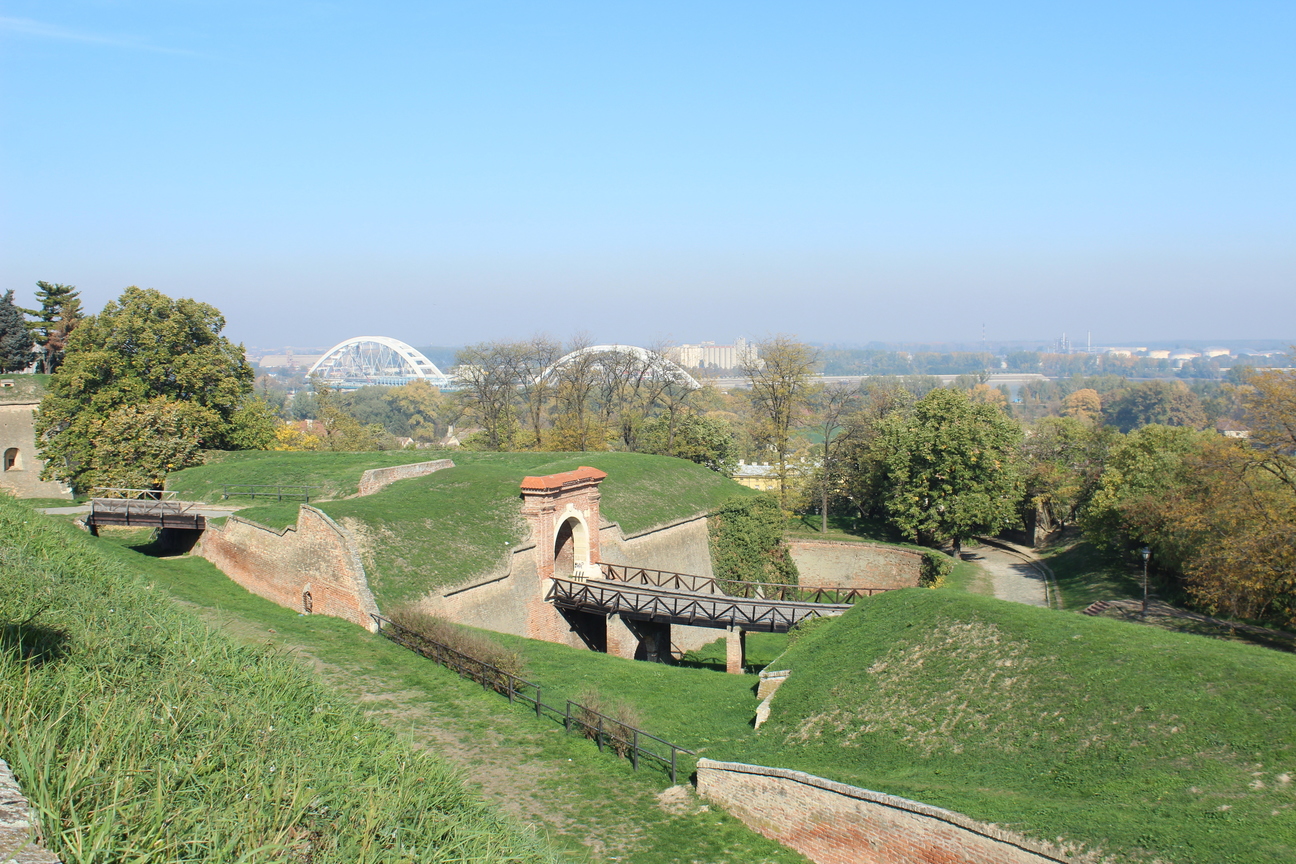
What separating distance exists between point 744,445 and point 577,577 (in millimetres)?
46202

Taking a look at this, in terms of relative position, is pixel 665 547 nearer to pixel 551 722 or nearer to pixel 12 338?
pixel 551 722

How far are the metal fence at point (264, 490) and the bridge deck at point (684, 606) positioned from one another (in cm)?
1023

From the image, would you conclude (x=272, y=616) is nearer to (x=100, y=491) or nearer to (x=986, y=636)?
(x=100, y=491)

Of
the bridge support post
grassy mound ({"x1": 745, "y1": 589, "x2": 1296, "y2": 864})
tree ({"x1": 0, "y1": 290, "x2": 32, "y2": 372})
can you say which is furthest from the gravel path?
tree ({"x1": 0, "y1": 290, "x2": 32, "y2": 372})

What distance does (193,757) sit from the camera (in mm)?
8000

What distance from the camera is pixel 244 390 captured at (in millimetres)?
37844

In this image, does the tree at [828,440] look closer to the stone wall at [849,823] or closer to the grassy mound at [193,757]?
the stone wall at [849,823]

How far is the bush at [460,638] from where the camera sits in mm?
18609

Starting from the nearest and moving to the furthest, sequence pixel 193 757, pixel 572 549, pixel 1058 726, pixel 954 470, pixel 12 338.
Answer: pixel 193 757 < pixel 1058 726 < pixel 572 549 < pixel 954 470 < pixel 12 338

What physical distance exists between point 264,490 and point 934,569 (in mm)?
25335

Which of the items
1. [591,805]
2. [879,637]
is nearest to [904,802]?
[591,805]

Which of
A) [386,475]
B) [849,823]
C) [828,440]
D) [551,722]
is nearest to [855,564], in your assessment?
[828,440]

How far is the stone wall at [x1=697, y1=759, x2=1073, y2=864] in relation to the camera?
34.6 feet

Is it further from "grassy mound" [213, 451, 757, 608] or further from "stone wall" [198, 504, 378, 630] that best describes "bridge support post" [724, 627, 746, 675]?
"stone wall" [198, 504, 378, 630]
